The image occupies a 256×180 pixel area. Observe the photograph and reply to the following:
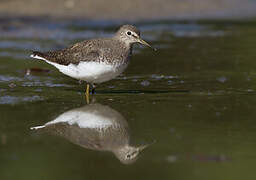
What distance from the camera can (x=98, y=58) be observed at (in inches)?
366

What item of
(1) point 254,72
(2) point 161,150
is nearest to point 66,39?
(1) point 254,72

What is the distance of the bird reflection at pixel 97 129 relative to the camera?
6.80m

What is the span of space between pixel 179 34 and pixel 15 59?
5491 millimetres

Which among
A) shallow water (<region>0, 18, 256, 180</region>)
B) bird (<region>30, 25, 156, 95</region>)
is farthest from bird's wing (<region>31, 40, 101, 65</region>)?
shallow water (<region>0, 18, 256, 180</region>)

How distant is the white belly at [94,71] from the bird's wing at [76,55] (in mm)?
96

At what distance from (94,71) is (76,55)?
548 millimetres

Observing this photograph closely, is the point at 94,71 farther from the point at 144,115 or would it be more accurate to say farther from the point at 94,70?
the point at 144,115

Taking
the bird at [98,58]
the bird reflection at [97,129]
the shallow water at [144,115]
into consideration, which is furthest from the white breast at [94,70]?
the bird reflection at [97,129]

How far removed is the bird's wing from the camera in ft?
30.8

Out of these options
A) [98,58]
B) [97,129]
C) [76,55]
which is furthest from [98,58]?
[97,129]

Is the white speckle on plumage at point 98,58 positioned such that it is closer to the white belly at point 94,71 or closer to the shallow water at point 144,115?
the white belly at point 94,71

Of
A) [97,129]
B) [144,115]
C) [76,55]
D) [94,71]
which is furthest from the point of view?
[76,55]

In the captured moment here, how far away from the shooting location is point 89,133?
24.3 feet

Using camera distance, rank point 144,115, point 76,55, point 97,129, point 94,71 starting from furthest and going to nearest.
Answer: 1. point 76,55
2. point 94,71
3. point 144,115
4. point 97,129
